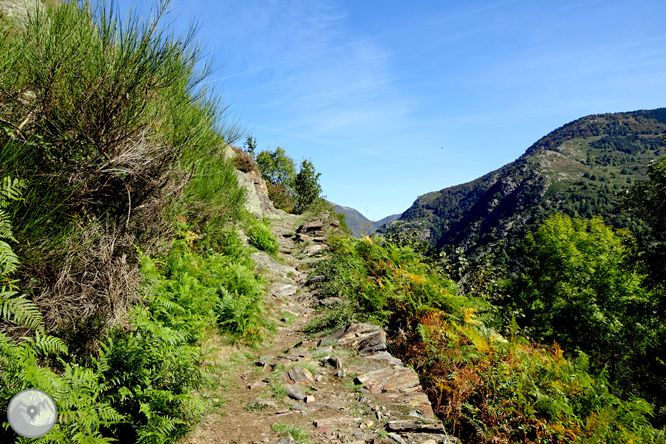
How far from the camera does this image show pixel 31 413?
1582 millimetres

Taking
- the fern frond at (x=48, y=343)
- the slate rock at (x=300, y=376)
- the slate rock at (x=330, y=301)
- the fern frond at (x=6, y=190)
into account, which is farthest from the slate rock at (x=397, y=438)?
the slate rock at (x=330, y=301)

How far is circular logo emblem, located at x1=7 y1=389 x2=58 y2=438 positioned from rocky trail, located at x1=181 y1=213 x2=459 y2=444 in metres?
2.04

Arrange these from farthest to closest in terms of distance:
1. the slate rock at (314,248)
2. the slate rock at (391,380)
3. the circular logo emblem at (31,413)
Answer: the slate rock at (314,248) < the slate rock at (391,380) < the circular logo emblem at (31,413)

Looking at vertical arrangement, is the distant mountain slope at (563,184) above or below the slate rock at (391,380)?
above

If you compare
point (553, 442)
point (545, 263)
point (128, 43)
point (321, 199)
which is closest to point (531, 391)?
point (553, 442)

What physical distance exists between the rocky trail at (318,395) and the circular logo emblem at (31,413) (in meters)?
2.04

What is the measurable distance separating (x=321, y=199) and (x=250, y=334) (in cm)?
2716

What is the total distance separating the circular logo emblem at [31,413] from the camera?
151cm

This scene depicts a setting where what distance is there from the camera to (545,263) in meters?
27.0

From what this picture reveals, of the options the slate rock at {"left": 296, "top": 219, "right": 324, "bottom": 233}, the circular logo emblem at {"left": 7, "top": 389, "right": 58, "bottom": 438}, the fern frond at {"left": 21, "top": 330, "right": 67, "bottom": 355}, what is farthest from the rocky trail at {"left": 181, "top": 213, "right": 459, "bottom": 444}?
the slate rock at {"left": 296, "top": 219, "right": 324, "bottom": 233}

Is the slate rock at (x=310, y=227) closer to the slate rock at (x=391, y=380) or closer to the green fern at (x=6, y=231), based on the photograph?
the slate rock at (x=391, y=380)

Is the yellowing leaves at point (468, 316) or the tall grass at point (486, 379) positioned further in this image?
the yellowing leaves at point (468, 316)

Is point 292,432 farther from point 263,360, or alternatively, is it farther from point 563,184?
point 563,184

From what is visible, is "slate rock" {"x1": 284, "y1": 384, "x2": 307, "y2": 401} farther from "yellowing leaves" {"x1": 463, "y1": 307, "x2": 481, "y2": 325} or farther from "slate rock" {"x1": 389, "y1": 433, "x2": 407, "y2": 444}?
"yellowing leaves" {"x1": 463, "y1": 307, "x2": 481, "y2": 325}
